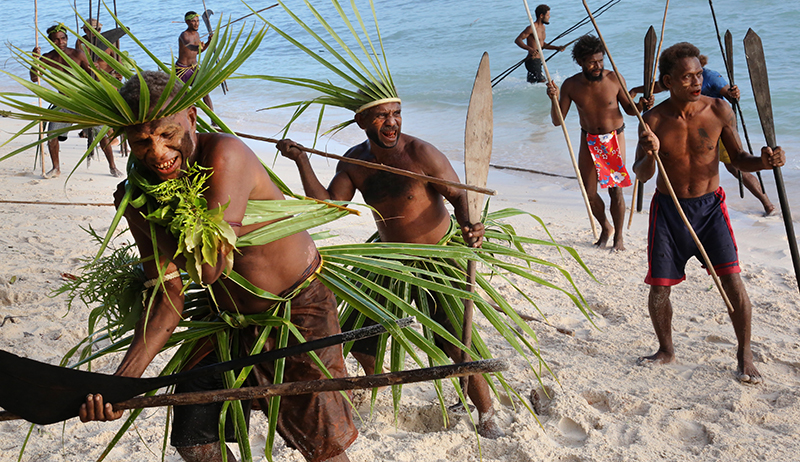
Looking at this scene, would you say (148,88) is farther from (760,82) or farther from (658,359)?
(658,359)

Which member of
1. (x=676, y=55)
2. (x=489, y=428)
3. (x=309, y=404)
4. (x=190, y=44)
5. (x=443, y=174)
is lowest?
(x=489, y=428)

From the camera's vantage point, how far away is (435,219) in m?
3.07

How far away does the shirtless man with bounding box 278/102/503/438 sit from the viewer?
2910 millimetres

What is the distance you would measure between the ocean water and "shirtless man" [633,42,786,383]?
3.25 metres

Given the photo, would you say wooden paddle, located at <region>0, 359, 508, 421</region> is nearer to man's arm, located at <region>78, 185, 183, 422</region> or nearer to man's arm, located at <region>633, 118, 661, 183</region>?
man's arm, located at <region>78, 185, 183, 422</region>

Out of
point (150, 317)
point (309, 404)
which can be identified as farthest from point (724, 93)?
point (150, 317)

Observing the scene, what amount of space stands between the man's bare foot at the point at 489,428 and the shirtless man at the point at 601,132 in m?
2.61

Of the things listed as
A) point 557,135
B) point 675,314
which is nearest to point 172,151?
point 675,314

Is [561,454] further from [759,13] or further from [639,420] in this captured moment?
[759,13]

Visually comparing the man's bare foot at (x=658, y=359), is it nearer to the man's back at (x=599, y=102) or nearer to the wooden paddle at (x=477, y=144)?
the wooden paddle at (x=477, y=144)

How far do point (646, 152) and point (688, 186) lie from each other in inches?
11.2

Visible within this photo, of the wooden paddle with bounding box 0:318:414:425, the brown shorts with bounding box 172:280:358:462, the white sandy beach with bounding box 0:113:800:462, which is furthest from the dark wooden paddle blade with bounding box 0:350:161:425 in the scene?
the white sandy beach with bounding box 0:113:800:462

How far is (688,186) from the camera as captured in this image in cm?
350

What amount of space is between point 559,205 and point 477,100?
401cm
